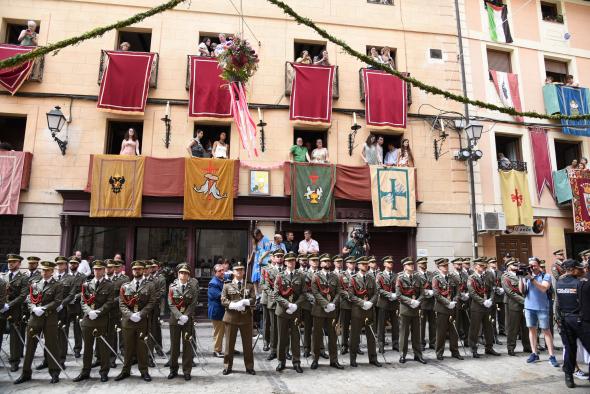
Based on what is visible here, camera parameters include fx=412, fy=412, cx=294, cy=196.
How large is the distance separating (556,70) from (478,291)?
1383cm

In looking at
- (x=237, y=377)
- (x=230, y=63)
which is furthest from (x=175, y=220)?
(x=237, y=377)

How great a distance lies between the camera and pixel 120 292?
26.3ft

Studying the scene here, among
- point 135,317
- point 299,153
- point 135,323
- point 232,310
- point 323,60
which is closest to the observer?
point 135,317

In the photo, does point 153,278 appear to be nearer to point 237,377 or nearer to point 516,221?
point 237,377

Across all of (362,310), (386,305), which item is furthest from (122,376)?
(386,305)

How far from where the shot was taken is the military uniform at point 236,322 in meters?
8.12

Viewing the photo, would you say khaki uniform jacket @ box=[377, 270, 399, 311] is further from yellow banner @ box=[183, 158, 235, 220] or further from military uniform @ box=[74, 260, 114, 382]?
military uniform @ box=[74, 260, 114, 382]

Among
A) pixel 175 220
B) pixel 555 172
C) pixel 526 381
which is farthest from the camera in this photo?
pixel 555 172

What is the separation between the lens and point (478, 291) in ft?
32.5

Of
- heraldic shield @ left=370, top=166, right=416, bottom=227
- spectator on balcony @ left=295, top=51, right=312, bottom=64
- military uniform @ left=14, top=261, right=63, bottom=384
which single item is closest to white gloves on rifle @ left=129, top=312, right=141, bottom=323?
military uniform @ left=14, top=261, right=63, bottom=384

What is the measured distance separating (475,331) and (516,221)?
775 cm

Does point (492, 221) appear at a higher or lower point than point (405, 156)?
lower

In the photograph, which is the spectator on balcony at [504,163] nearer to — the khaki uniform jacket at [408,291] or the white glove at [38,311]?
the khaki uniform jacket at [408,291]

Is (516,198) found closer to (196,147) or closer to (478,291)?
(478,291)
